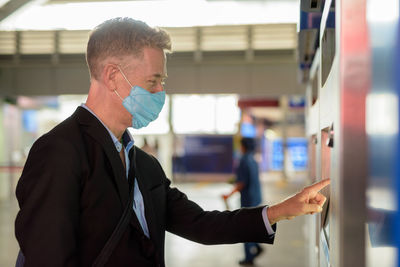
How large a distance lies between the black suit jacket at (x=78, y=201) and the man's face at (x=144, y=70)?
6.8 inches

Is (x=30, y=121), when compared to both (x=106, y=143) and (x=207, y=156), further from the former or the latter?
(x=106, y=143)

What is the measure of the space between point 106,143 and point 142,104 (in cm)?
22

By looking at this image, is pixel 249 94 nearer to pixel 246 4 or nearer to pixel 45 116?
pixel 246 4

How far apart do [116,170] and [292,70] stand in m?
9.25

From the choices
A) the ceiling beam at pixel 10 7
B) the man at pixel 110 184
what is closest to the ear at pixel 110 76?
the man at pixel 110 184

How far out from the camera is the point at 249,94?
1029 cm

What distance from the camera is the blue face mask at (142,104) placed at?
160 centimetres

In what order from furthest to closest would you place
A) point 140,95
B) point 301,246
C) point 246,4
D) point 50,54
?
point 50,54
point 246,4
point 301,246
point 140,95

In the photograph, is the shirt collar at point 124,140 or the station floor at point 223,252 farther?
the station floor at point 223,252

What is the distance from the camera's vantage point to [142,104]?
1638mm

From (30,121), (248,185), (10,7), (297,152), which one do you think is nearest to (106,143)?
(248,185)

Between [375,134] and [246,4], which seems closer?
[375,134]

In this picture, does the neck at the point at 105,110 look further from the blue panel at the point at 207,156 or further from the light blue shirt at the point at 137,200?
the blue panel at the point at 207,156

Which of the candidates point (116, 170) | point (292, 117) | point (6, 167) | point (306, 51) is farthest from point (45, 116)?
point (116, 170)
